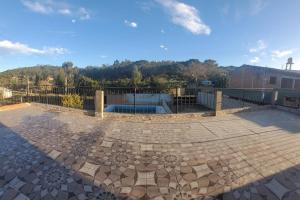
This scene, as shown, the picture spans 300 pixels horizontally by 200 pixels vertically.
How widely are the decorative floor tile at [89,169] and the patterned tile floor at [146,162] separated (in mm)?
17

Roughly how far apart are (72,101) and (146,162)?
10.7m

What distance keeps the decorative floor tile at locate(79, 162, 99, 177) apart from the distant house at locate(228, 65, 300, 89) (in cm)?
1890

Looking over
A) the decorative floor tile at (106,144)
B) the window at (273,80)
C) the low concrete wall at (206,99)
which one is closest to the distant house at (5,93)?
the decorative floor tile at (106,144)

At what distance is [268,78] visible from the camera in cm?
1731

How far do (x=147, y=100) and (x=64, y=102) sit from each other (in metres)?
9.16

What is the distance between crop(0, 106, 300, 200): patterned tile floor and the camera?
102 inches

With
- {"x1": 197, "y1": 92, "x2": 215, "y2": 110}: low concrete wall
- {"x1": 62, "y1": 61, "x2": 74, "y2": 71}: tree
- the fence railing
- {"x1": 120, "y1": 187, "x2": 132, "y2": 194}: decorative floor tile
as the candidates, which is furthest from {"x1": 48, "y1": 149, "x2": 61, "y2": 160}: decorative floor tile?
{"x1": 62, "y1": 61, "x2": 74, "y2": 71}: tree

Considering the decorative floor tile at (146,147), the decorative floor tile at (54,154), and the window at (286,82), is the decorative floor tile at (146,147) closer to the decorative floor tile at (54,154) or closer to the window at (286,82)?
the decorative floor tile at (54,154)

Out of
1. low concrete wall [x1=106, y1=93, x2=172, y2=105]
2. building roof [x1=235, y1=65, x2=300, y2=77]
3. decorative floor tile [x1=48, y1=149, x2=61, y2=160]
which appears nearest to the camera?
decorative floor tile [x1=48, y1=149, x2=61, y2=160]

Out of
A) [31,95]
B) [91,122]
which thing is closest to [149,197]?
[91,122]

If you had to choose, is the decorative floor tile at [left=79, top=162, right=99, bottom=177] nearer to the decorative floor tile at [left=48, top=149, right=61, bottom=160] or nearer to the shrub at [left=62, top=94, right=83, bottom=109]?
the decorative floor tile at [left=48, top=149, right=61, bottom=160]

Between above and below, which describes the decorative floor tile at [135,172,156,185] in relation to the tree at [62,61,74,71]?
below

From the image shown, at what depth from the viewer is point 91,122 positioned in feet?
18.1

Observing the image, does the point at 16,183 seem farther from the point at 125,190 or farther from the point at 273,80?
the point at 273,80
